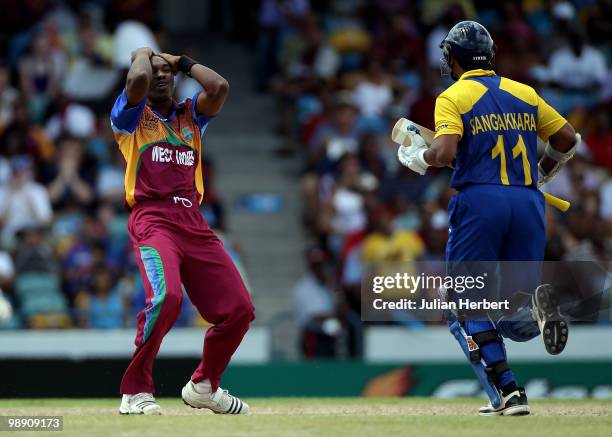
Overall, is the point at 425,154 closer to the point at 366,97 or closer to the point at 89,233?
the point at 89,233

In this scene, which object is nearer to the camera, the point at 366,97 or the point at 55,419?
the point at 55,419

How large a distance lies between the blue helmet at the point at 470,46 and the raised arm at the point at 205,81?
1.53 m

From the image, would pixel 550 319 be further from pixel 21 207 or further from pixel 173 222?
pixel 21 207

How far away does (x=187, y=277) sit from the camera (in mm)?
9320

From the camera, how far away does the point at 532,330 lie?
9.07 m

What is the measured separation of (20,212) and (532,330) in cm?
904

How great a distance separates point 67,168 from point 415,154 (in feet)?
28.8

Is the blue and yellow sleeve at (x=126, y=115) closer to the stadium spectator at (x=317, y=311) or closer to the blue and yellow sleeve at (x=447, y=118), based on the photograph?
the blue and yellow sleeve at (x=447, y=118)

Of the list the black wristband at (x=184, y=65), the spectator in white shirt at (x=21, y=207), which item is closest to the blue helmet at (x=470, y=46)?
the black wristband at (x=184, y=65)

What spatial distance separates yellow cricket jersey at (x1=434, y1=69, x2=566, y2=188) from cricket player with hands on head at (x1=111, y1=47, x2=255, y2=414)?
1568 millimetres

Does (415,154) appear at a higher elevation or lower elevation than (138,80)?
lower

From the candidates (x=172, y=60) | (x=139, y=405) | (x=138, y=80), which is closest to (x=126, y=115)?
(x=138, y=80)

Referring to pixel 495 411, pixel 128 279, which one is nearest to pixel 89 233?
pixel 128 279

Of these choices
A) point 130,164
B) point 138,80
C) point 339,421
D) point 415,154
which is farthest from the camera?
point 130,164
